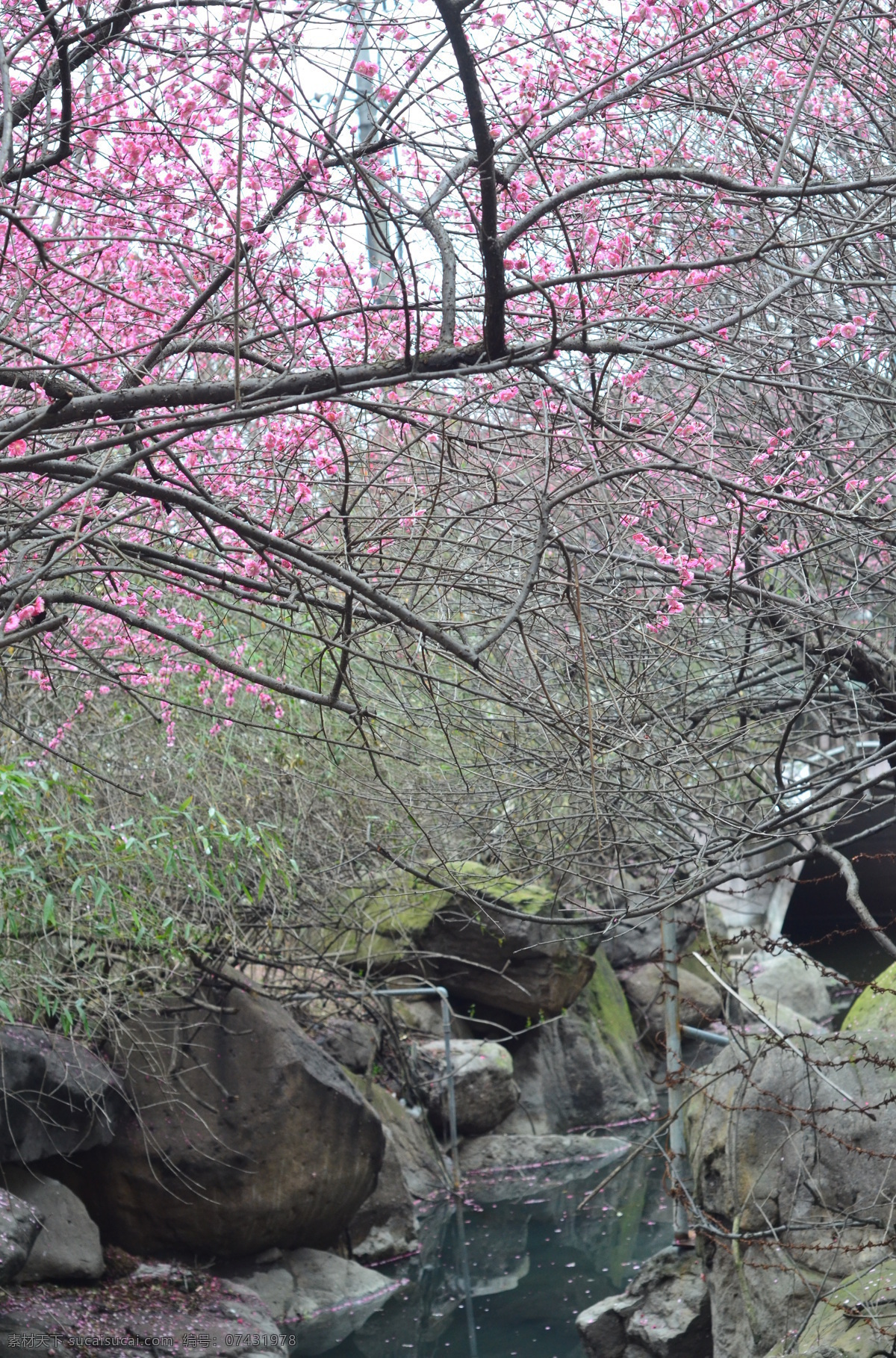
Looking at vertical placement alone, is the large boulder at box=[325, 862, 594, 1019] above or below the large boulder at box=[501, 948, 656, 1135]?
above

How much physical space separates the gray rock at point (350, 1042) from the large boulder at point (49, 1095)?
2517 millimetres

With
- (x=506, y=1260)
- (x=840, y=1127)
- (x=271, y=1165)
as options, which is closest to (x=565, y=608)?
(x=840, y=1127)

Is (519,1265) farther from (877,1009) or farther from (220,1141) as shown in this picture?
(877,1009)

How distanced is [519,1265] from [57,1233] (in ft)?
11.8


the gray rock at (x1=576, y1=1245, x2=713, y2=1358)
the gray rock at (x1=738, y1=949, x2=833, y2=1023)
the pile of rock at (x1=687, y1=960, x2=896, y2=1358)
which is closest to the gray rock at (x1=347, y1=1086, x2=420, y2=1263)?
the gray rock at (x1=576, y1=1245, x2=713, y2=1358)

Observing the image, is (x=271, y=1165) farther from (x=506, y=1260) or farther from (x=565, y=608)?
(x=565, y=608)

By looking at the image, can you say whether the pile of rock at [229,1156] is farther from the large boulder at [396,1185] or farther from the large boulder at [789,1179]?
the large boulder at [789,1179]

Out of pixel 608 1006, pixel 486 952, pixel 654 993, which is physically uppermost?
pixel 486 952

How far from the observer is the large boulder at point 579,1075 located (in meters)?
11.0

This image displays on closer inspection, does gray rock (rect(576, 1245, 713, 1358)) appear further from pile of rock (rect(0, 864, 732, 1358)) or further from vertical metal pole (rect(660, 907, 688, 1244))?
pile of rock (rect(0, 864, 732, 1358))

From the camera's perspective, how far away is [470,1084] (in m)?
10.1

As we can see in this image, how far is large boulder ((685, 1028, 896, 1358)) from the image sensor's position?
4.53 metres

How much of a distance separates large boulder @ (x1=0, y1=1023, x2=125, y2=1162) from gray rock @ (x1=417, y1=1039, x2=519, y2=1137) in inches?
153

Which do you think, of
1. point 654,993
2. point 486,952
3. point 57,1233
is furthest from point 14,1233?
point 654,993
